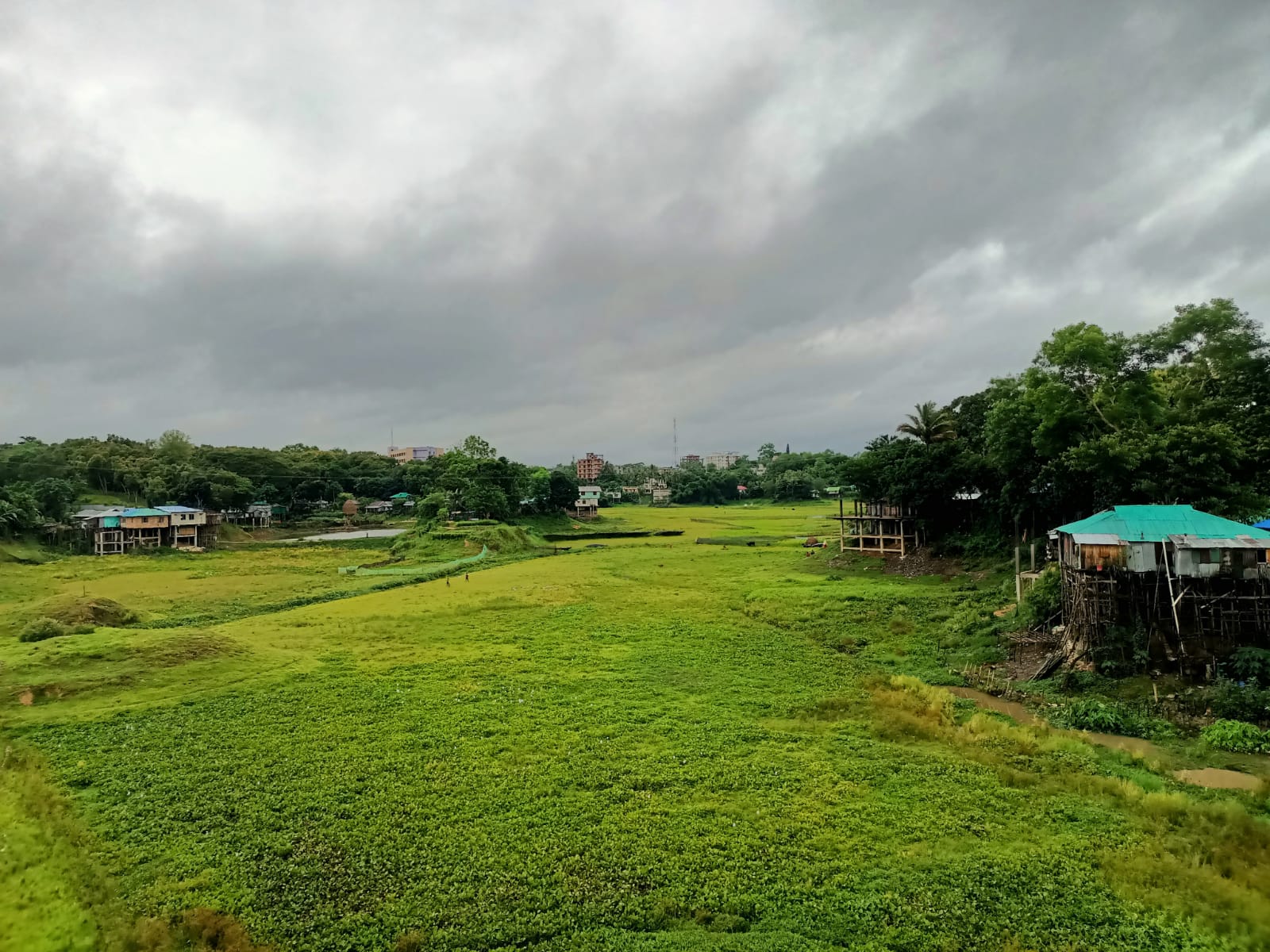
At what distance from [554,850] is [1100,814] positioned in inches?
389

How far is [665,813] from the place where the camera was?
12.1 m

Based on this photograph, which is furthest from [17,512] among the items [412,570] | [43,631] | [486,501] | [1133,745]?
[1133,745]

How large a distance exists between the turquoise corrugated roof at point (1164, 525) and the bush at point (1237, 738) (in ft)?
18.3

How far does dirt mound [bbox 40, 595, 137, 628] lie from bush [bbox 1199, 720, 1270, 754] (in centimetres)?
3681

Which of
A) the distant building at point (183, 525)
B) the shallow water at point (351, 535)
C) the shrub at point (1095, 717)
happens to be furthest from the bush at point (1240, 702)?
the distant building at point (183, 525)

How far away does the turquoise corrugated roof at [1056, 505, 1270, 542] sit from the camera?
1833cm

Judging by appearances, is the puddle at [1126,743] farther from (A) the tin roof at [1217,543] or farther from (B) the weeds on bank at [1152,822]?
(A) the tin roof at [1217,543]

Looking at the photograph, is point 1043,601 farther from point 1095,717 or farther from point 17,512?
point 17,512

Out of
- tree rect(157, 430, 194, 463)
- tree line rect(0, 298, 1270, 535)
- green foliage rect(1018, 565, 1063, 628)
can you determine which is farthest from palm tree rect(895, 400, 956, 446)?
tree rect(157, 430, 194, 463)

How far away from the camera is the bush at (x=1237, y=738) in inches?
551

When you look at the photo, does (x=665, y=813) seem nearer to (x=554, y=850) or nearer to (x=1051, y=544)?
(x=554, y=850)

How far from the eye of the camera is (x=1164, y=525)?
18.8 m

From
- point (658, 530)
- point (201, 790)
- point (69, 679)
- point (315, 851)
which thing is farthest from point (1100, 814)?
point (658, 530)

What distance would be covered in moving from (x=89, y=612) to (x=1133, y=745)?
3620 centimetres
